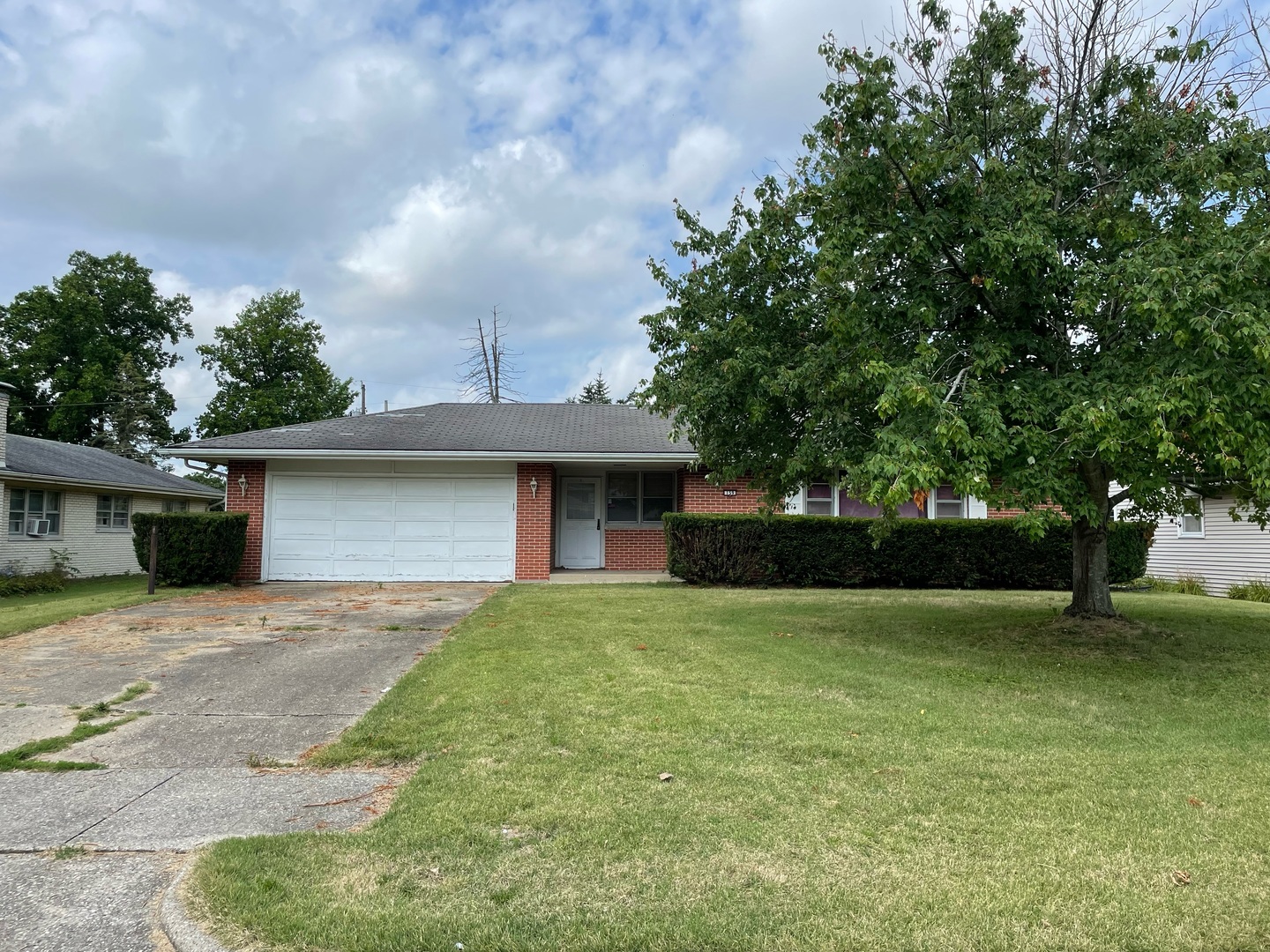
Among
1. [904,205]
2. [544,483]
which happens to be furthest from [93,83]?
[904,205]

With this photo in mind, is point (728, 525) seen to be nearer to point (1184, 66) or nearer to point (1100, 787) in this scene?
point (1184, 66)

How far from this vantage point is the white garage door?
15.4 metres

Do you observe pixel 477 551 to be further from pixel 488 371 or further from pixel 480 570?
pixel 488 371

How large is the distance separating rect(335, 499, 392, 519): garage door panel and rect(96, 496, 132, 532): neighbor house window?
10631 millimetres

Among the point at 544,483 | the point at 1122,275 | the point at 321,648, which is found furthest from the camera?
the point at 544,483

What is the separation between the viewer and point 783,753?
181 inches

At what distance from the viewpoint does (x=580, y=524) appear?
1759 cm

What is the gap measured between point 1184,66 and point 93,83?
14.0m

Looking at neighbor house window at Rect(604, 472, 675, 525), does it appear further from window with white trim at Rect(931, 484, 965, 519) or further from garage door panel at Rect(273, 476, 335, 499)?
garage door panel at Rect(273, 476, 335, 499)

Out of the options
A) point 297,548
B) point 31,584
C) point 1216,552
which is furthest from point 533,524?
point 1216,552

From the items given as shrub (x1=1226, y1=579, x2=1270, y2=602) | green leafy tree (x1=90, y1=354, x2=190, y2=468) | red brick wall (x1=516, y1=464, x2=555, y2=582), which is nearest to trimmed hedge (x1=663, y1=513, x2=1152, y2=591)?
red brick wall (x1=516, y1=464, x2=555, y2=582)

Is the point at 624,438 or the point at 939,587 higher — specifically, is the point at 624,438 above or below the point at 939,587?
above

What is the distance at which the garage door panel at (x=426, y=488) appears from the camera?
15570mm

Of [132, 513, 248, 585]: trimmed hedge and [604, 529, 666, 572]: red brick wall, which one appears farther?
[604, 529, 666, 572]: red brick wall
